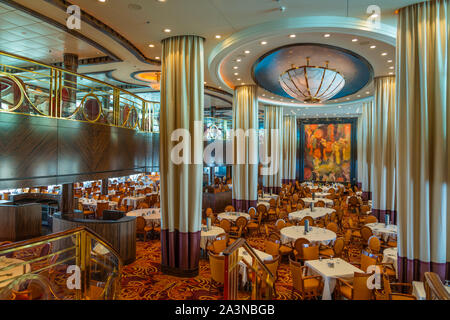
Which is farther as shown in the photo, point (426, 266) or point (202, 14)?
point (202, 14)

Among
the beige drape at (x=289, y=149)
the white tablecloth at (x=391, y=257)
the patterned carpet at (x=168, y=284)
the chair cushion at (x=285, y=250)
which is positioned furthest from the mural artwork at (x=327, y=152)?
the white tablecloth at (x=391, y=257)

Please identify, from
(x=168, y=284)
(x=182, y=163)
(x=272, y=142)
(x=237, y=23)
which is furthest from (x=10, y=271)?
(x=272, y=142)

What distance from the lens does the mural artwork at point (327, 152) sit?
2175cm

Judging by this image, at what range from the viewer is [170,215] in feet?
21.8

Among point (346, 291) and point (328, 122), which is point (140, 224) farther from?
point (328, 122)

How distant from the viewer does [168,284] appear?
20.3 feet

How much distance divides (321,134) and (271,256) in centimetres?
1817

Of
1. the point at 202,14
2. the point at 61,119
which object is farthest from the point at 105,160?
the point at 202,14

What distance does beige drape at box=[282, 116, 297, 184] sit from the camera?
73.3 feet

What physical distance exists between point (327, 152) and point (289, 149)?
9.80ft

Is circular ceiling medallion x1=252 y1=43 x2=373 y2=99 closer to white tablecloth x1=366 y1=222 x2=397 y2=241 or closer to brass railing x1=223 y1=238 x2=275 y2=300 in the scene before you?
white tablecloth x1=366 y1=222 x2=397 y2=241

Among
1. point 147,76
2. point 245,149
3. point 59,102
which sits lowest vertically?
point 245,149

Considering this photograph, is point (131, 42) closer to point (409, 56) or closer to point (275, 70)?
point (275, 70)

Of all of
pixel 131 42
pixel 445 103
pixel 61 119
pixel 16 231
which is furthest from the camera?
pixel 16 231
